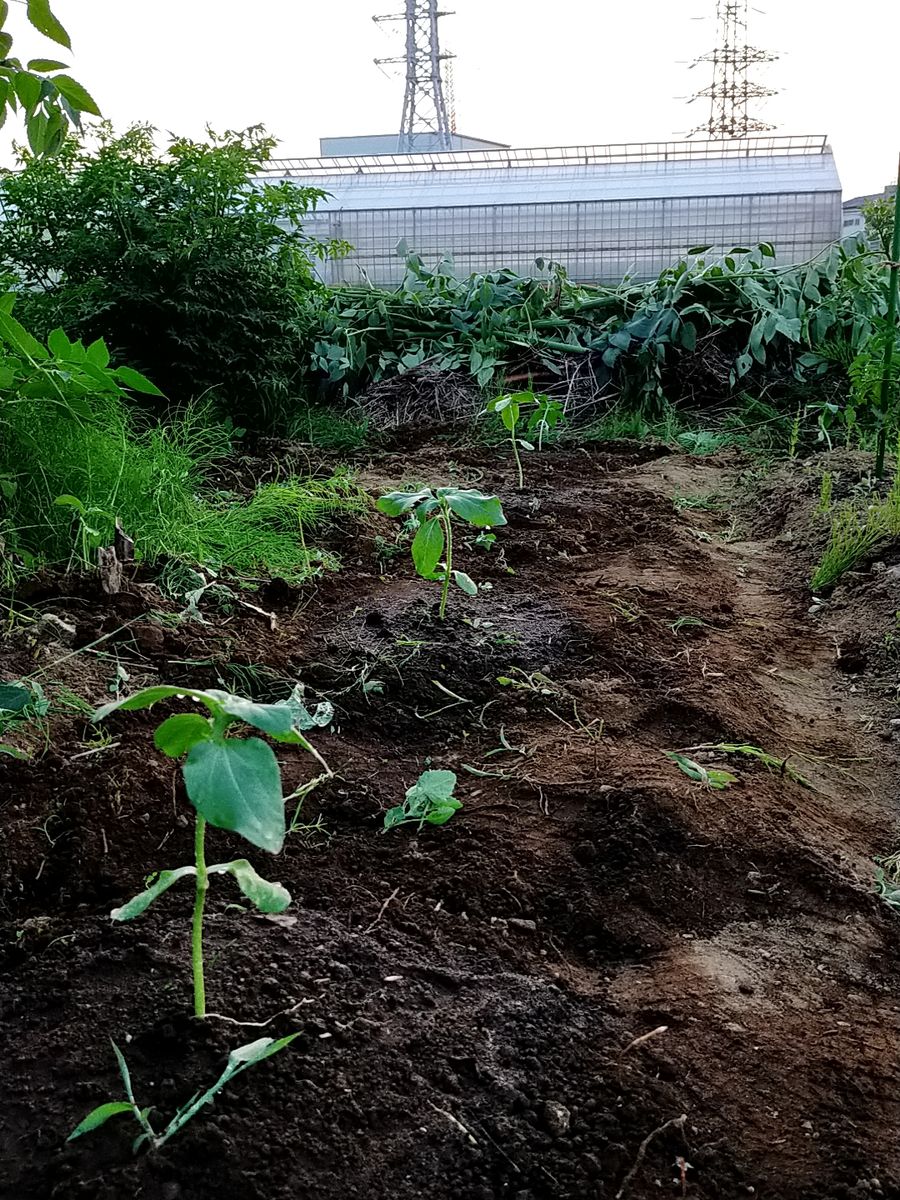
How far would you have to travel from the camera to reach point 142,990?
1136 mm

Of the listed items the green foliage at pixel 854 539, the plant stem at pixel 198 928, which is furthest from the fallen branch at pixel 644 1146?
the green foliage at pixel 854 539

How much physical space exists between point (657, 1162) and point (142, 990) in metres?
0.59

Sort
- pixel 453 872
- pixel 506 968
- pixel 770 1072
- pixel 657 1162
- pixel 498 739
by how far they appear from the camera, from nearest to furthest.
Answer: pixel 657 1162 < pixel 770 1072 < pixel 506 968 < pixel 453 872 < pixel 498 739

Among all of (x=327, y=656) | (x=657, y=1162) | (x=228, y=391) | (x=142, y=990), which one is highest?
(x=228, y=391)

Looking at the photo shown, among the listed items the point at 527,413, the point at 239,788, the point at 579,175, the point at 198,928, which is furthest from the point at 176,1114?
the point at 579,175

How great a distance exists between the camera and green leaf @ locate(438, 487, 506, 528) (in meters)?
2.18

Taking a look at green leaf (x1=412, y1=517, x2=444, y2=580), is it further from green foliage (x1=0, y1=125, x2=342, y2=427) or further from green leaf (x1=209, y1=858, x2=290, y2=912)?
green foliage (x1=0, y1=125, x2=342, y2=427)

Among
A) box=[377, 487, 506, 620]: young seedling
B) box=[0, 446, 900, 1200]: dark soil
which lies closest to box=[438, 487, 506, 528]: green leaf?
box=[377, 487, 506, 620]: young seedling

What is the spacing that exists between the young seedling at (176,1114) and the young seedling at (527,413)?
8.74 feet

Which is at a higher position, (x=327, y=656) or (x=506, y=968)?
(x=327, y=656)

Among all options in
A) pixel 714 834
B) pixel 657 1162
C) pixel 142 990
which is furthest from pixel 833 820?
pixel 142 990

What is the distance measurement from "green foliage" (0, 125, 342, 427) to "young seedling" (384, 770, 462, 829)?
10.5 feet

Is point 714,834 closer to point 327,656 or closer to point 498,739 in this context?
point 498,739

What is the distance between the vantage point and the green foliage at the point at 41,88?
1.13 m
